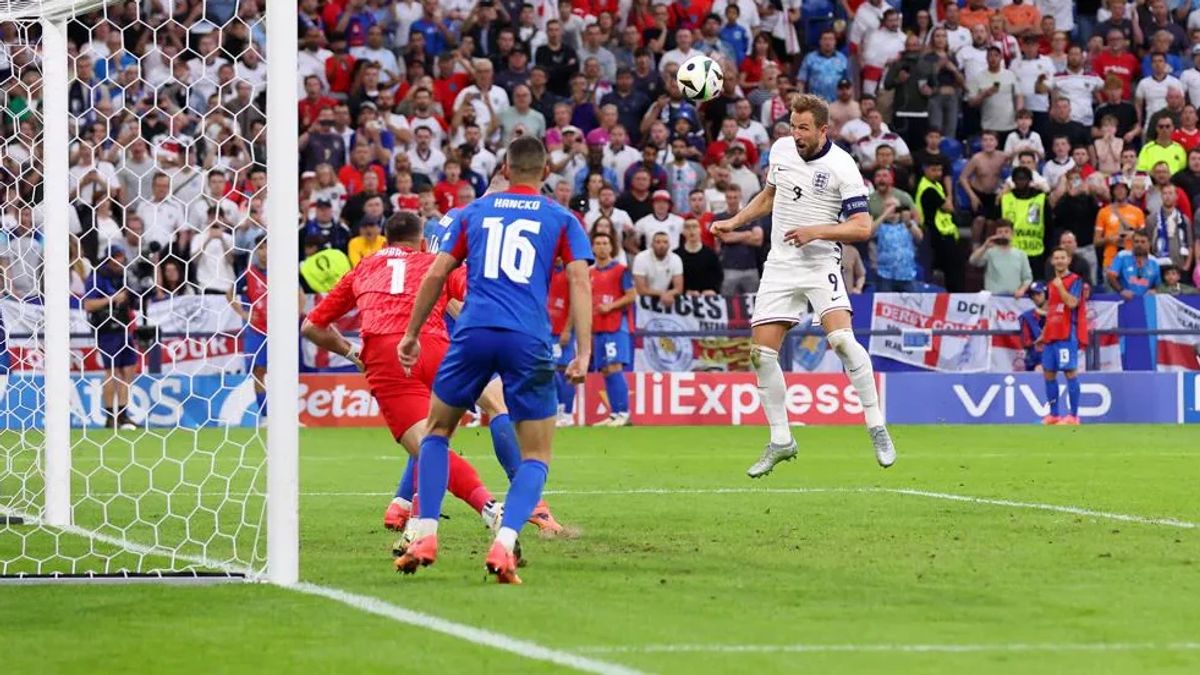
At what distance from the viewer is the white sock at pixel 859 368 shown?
12.5 m

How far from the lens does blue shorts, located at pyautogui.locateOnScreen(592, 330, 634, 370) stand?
22.1m

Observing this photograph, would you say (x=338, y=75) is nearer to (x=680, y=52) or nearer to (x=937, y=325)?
(x=680, y=52)

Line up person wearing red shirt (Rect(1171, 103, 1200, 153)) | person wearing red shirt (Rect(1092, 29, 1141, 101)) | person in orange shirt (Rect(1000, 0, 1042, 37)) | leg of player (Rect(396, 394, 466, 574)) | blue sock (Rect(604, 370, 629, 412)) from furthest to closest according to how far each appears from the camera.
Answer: person in orange shirt (Rect(1000, 0, 1042, 37))
person wearing red shirt (Rect(1092, 29, 1141, 101))
person wearing red shirt (Rect(1171, 103, 1200, 153))
blue sock (Rect(604, 370, 629, 412))
leg of player (Rect(396, 394, 466, 574))

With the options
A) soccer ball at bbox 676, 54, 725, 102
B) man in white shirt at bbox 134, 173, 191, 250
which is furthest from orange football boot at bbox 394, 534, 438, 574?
man in white shirt at bbox 134, 173, 191, 250

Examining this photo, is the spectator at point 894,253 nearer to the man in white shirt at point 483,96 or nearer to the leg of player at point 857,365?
the man in white shirt at point 483,96

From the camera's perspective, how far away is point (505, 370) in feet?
27.8

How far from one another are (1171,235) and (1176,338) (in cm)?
137

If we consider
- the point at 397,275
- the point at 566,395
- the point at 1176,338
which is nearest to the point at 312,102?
the point at 566,395

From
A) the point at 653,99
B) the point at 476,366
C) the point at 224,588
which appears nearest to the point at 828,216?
the point at 476,366

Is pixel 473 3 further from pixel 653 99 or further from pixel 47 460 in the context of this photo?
pixel 47 460

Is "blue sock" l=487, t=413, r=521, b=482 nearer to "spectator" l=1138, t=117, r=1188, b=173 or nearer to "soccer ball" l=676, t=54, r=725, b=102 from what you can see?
"soccer ball" l=676, t=54, r=725, b=102

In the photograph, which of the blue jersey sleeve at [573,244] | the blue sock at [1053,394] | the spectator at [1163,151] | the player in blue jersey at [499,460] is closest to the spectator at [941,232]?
the blue sock at [1053,394]

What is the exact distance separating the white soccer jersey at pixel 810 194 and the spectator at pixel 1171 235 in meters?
12.7

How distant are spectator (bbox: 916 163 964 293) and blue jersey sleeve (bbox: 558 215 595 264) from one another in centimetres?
1633
